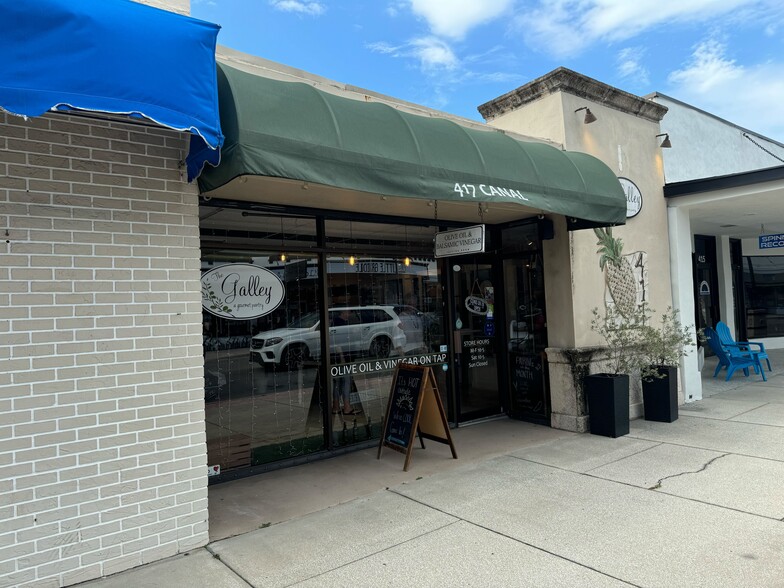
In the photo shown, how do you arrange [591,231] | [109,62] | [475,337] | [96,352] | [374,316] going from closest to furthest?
[109,62], [96,352], [374,316], [591,231], [475,337]

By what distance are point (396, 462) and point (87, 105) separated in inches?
174

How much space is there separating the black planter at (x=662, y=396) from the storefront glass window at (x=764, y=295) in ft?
30.4

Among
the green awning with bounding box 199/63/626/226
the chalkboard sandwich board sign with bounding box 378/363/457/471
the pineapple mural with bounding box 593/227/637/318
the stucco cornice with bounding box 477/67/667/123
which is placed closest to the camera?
the green awning with bounding box 199/63/626/226

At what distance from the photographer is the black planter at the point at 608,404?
21.2 feet

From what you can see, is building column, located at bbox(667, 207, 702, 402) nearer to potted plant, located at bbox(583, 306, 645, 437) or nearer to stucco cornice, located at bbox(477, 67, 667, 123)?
potted plant, located at bbox(583, 306, 645, 437)

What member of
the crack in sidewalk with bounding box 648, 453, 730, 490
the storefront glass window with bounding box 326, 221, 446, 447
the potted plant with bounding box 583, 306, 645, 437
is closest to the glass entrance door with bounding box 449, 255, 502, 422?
the storefront glass window with bounding box 326, 221, 446, 447

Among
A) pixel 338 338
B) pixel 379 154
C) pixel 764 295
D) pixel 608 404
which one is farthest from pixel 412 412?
pixel 764 295

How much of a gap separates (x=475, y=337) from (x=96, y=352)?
4972 millimetres

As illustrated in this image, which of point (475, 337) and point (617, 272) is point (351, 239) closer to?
point (475, 337)

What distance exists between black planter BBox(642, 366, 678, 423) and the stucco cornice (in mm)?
3858

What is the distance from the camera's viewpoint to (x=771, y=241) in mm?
12055

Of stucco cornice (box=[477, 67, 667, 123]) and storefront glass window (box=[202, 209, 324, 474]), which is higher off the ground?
stucco cornice (box=[477, 67, 667, 123])

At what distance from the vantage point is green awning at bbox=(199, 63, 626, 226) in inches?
142

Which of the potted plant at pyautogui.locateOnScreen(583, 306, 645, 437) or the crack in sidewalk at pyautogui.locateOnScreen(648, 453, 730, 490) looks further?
the potted plant at pyautogui.locateOnScreen(583, 306, 645, 437)
